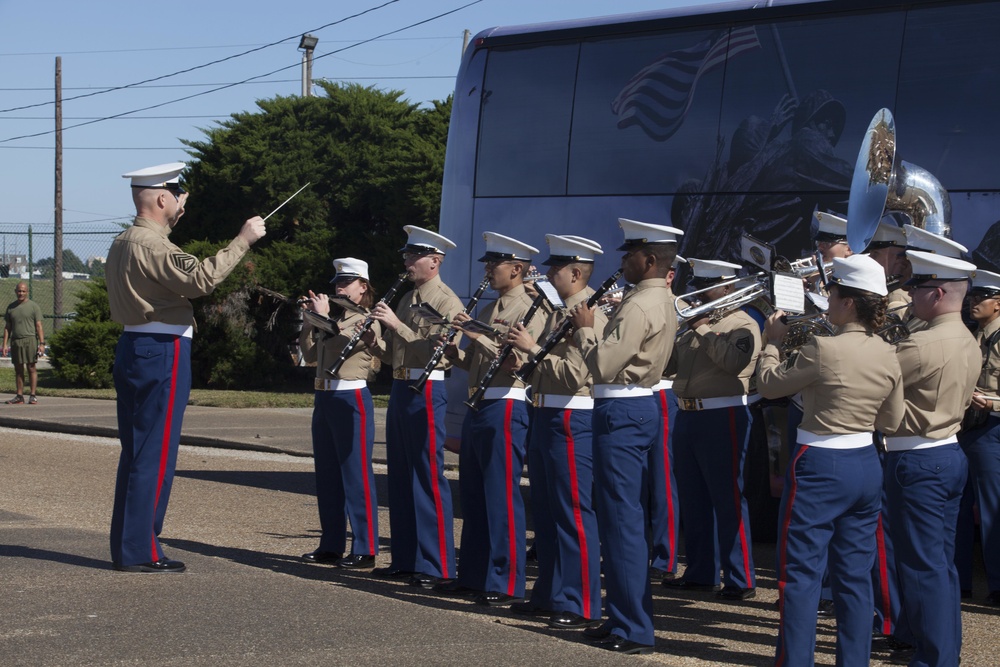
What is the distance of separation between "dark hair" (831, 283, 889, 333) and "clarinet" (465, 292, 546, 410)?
1787 mm

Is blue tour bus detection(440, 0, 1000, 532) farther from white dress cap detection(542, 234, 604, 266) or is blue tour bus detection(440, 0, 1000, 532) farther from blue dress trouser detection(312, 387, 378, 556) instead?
white dress cap detection(542, 234, 604, 266)

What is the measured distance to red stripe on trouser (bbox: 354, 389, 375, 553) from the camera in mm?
7984

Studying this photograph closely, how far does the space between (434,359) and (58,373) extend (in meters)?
17.6

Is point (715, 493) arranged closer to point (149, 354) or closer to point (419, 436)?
point (419, 436)

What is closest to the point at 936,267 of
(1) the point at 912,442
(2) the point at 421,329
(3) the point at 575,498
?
(1) the point at 912,442

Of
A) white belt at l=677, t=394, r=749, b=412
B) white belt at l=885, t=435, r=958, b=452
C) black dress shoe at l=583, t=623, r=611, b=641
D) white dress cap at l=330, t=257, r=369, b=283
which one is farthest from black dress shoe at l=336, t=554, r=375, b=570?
white belt at l=885, t=435, r=958, b=452

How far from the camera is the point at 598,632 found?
600 cm

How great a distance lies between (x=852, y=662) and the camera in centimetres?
516

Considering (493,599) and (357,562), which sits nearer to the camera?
(493,599)

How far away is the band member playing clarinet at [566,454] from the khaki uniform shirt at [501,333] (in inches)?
13.2

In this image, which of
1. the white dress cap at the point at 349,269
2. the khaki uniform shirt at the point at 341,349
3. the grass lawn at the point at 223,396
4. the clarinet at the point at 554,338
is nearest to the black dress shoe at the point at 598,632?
the clarinet at the point at 554,338

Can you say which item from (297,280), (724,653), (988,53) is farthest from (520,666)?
(297,280)

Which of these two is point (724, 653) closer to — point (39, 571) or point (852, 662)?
point (852, 662)

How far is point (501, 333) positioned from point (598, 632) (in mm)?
1563
